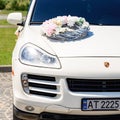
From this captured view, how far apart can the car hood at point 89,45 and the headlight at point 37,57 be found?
7 cm

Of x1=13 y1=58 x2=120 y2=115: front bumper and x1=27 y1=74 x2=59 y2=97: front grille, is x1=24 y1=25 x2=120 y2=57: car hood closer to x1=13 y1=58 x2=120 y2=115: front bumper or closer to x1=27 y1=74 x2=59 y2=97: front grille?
x1=13 y1=58 x2=120 y2=115: front bumper

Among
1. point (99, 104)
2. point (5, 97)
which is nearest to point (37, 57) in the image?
point (99, 104)

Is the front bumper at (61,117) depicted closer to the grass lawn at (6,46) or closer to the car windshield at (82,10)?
the car windshield at (82,10)

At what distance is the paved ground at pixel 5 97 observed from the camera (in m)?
6.39

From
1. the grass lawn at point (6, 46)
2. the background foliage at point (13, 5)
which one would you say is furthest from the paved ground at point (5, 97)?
the background foliage at point (13, 5)

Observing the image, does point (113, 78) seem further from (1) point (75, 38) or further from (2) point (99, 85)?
(1) point (75, 38)

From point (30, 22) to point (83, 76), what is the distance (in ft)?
5.23

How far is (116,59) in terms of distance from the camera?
488 centimetres

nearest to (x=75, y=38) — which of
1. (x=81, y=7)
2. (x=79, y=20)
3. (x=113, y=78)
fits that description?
(x=79, y=20)

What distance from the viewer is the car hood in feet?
16.2

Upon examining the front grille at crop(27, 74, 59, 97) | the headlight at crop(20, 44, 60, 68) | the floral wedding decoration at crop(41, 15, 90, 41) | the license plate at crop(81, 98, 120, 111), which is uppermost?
the floral wedding decoration at crop(41, 15, 90, 41)

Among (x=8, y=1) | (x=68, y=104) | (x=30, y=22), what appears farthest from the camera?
(x=8, y=1)

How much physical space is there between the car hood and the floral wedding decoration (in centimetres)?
6

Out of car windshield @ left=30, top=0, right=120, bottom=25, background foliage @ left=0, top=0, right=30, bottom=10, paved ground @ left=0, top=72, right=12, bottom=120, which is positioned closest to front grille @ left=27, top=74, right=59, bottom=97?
car windshield @ left=30, top=0, right=120, bottom=25
